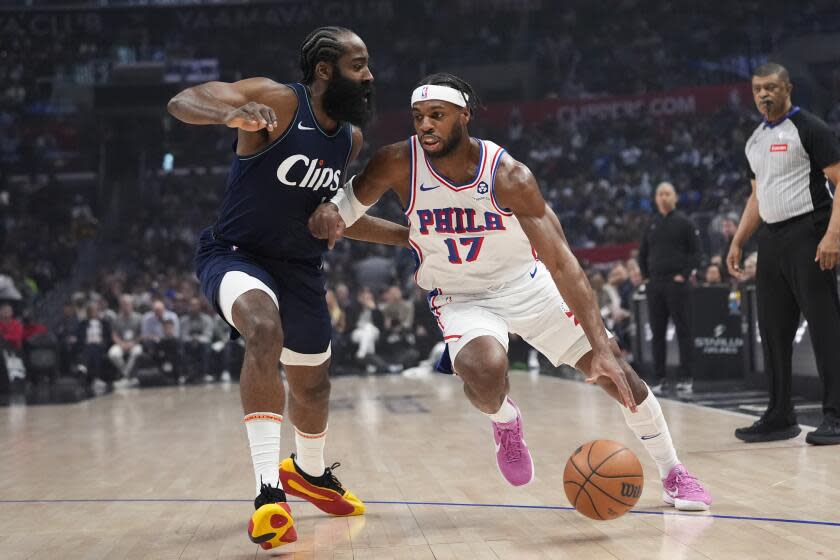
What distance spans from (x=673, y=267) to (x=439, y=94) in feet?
19.8

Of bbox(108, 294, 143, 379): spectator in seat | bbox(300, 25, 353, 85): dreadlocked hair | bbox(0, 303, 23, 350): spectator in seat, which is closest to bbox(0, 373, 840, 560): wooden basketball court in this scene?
bbox(300, 25, 353, 85): dreadlocked hair

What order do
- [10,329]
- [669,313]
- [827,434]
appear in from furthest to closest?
[10,329] → [669,313] → [827,434]

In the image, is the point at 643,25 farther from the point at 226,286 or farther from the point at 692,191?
the point at 226,286

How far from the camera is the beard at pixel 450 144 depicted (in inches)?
159

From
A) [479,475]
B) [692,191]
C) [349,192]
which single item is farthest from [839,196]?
[692,191]

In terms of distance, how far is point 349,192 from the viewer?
4246mm

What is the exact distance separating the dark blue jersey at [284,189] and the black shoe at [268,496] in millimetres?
1012

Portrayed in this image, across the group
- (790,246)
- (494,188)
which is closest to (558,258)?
(494,188)

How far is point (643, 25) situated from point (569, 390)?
17862mm

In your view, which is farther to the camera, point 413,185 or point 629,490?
point 413,185

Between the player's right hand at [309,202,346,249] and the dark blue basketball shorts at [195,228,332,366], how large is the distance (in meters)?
Result: 0.22

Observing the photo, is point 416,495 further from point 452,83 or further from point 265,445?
point 452,83

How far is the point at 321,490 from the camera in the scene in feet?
14.0

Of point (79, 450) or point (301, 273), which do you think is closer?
point (301, 273)
